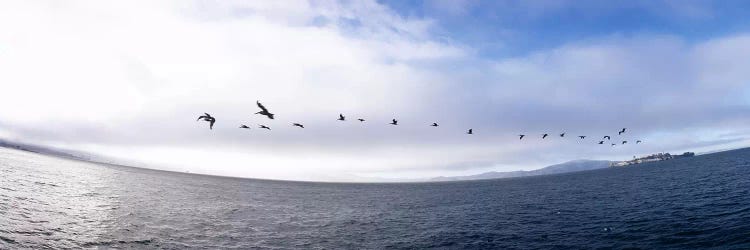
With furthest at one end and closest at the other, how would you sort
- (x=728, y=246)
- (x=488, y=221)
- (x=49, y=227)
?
(x=488, y=221) → (x=49, y=227) → (x=728, y=246)

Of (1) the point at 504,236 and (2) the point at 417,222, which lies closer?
(1) the point at 504,236

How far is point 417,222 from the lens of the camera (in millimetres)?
64938

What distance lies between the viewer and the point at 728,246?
34.5 metres

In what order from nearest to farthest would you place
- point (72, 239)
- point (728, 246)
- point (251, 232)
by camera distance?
point (728, 246), point (72, 239), point (251, 232)

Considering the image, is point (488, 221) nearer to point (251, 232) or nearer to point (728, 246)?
point (728, 246)

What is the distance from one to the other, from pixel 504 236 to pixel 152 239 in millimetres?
41150

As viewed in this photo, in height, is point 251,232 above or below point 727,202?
below

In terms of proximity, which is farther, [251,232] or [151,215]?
[151,215]

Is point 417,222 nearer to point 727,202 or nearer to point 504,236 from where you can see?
point 504,236

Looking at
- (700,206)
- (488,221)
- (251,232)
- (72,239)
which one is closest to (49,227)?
(72,239)

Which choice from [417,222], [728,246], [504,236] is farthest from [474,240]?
[728,246]

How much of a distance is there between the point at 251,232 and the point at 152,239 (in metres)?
12.5

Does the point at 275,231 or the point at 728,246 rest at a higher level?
the point at 728,246

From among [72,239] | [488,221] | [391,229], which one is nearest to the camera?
[72,239]
